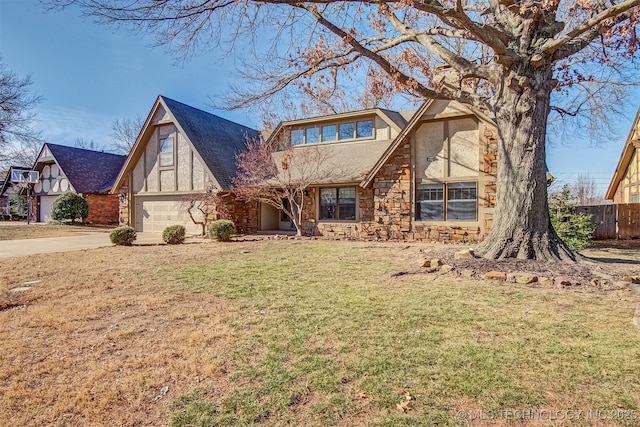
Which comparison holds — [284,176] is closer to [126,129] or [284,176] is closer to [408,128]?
[408,128]

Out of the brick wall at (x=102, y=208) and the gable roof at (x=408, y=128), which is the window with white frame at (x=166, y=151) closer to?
the gable roof at (x=408, y=128)

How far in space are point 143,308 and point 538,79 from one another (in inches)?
339

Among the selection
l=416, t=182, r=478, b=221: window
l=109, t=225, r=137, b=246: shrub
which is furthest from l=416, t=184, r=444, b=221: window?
l=109, t=225, r=137, b=246: shrub

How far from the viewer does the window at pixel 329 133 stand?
1794 centimetres

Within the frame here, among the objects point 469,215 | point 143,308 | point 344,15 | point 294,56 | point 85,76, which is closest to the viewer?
point 143,308

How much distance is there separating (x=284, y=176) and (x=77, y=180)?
19659mm

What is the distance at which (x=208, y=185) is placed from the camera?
1697 centimetres

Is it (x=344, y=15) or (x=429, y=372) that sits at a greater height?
(x=344, y=15)

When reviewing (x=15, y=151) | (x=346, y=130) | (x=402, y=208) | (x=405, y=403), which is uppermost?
(x=15, y=151)

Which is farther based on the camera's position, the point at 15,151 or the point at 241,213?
the point at 15,151

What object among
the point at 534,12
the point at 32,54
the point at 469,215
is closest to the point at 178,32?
the point at 534,12

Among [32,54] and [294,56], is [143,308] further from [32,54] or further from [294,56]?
[32,54]

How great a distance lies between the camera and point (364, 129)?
17.3 meters

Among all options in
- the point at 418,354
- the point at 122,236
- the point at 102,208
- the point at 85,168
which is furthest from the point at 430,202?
the point at 85,168
